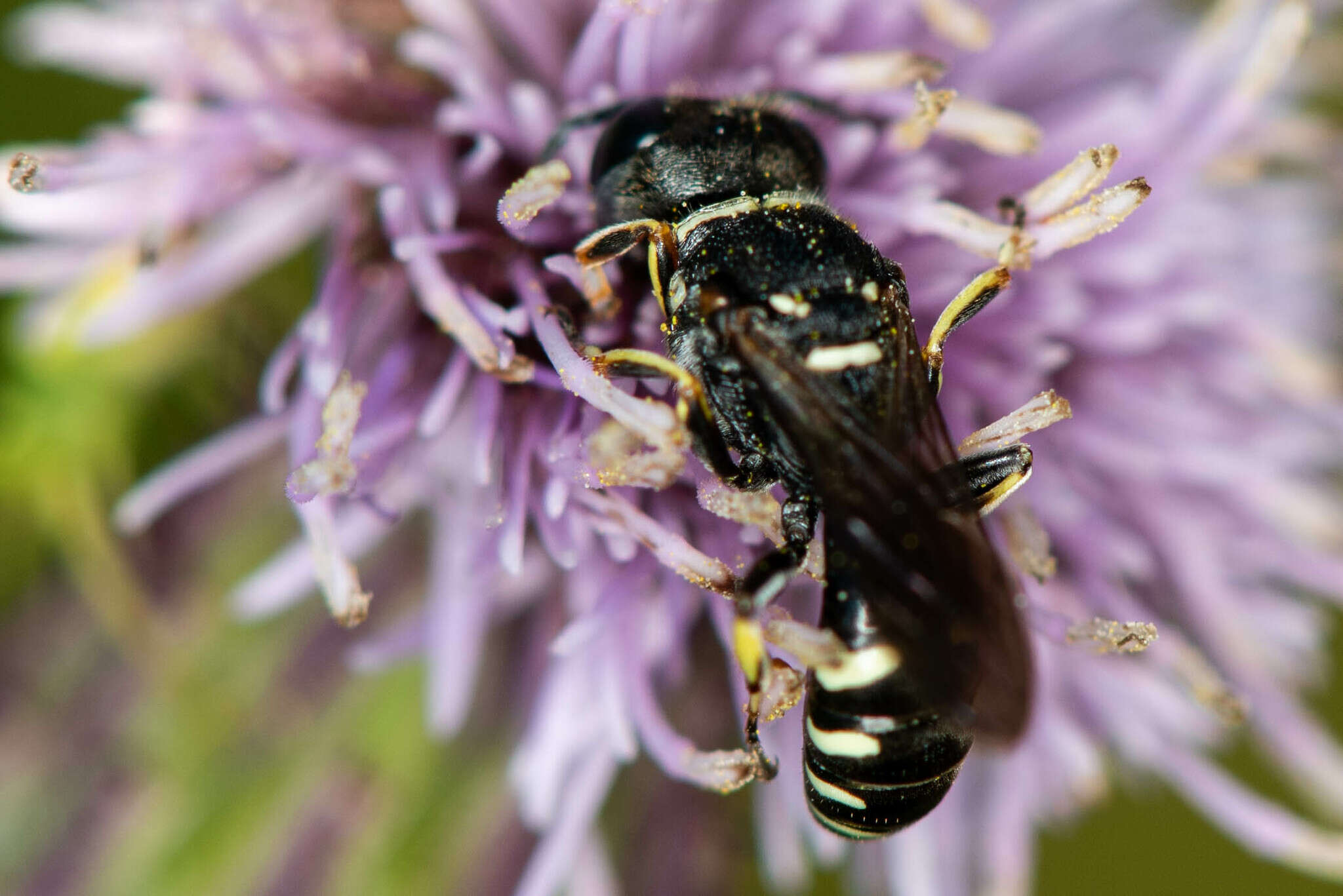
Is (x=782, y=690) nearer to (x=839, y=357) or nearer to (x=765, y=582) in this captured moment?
(x=765, y=582)

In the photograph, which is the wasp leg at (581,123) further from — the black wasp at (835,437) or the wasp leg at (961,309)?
the wasp leg at (961,309)

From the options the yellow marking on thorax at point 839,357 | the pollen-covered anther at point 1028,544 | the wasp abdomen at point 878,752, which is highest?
the yellow marking on thorax at point 839,357

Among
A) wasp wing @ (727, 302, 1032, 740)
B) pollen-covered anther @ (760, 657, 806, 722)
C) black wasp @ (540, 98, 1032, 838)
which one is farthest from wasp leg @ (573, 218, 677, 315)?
pollen-covered anther @ (760, 657, 806, 722)

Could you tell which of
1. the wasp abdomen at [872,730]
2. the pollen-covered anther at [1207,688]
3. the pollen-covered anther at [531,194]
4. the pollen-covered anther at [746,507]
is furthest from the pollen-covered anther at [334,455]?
the pollen-covered anther at [1207,688]

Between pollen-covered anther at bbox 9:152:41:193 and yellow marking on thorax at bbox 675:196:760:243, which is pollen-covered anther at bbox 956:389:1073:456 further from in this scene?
pollen-covered anther at bbox 9:152:41:193

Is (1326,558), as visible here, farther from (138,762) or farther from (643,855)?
(138,762)

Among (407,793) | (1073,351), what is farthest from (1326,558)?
(407,793)
